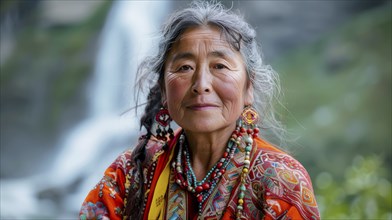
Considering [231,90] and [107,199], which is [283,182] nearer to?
[231,90]

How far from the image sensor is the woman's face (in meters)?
1.77

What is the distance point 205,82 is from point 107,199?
0.53 metres

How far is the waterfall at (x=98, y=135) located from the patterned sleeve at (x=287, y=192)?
3.95 meters

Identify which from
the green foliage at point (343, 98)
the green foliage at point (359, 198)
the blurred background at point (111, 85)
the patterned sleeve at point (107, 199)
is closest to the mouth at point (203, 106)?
the patterned sleeve at point (107, 199)

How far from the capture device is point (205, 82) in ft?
5.76

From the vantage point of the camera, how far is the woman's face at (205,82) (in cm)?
177

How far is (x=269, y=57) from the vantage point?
605 centimetres

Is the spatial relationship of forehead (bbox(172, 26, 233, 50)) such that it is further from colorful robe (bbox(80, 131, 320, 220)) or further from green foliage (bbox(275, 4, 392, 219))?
green foliage (bbox(275, 4, 392, 219))

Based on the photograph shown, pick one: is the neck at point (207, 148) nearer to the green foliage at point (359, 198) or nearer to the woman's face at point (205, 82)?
the woman's face at point (205, 82)

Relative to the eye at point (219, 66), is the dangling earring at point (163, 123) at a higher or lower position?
lower

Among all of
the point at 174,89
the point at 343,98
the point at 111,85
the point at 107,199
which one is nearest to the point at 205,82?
the point at 174,89

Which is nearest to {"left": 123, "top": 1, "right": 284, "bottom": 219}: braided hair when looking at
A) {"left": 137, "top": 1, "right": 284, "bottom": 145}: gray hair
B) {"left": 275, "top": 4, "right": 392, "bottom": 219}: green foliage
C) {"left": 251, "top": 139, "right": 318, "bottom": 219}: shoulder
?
{"left": 137, "top": 1, "right": 284, "bottom": 145}: gray hair

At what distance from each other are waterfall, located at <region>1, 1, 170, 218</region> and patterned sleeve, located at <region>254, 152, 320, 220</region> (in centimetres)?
395

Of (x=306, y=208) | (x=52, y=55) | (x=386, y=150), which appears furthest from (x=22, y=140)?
(x=306, y=208)
